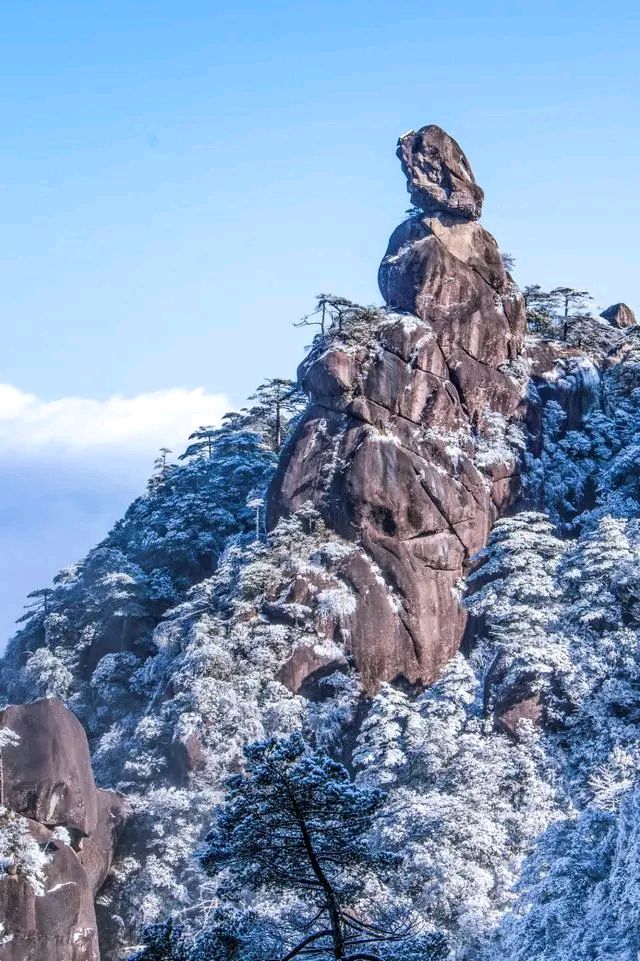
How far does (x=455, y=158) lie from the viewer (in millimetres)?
58219

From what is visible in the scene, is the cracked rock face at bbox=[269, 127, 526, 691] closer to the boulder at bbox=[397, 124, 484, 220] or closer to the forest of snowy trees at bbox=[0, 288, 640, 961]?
the boulder at bbox=[397, 124, 484, 220]

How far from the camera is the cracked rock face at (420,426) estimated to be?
4644cm

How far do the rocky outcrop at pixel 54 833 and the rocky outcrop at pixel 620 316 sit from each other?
185 ft

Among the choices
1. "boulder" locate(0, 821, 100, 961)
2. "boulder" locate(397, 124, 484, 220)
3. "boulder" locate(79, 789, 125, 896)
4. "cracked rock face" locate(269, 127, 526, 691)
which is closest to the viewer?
"boulder" locate(0, 821, 100, 961)

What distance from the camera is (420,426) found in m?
50.8

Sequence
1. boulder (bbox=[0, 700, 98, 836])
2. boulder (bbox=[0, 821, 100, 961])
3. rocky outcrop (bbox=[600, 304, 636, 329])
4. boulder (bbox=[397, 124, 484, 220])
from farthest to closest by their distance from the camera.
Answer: rocky outcrop (bbox=[600, 304, 636, 329]) < boulder (bbox=[397, 124, 484, 220]) < boulder (bbox=[0, 700, 98, 836]) < boulder (bbox=[0, 821, 100, 961])

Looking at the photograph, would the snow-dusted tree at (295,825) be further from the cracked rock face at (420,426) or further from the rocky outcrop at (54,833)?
the cracked rock face at (420,426)

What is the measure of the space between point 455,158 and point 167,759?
37601 mm

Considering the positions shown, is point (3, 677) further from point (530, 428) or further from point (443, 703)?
point (530, 428)

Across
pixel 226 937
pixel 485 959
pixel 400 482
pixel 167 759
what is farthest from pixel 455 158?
pixel 226 937

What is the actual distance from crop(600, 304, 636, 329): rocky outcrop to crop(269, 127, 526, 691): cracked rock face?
959 inches

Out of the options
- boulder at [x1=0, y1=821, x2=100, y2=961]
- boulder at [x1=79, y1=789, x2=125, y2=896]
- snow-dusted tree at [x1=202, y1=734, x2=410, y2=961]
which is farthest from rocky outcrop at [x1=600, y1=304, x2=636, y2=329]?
snow-dusted tree at [x1=202, y1=734, x2=410, y2=961]

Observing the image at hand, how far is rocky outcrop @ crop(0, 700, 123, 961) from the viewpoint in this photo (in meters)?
33.0

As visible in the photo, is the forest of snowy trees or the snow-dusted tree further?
the forest of snowy trees
